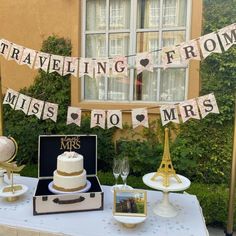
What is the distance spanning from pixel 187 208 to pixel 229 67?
2.50 m

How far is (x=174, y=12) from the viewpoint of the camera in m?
3.79

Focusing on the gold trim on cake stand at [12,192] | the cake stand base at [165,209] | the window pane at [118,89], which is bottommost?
the cake stand base at [165,209]

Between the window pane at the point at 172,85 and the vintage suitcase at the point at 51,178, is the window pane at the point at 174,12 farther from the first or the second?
the vintage suitcase at the point at 51,178

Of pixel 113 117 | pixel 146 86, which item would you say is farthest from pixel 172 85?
pixel 113 117

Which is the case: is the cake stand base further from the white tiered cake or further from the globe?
the globe

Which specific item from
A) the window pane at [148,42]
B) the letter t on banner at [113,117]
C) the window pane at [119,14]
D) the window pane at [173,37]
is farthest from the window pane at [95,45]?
the letter t on banner at [113,117]

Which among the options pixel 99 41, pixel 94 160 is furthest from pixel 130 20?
pixel 94 160

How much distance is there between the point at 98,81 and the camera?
4262 mm

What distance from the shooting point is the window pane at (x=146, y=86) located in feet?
13.3

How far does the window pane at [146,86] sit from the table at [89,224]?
2.61 meters

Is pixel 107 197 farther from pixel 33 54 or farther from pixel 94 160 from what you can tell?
pixel 33 54

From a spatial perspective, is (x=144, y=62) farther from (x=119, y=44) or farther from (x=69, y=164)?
(x=119, y=44)

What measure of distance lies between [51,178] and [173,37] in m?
2.92

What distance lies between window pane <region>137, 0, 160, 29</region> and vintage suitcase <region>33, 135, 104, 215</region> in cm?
269
